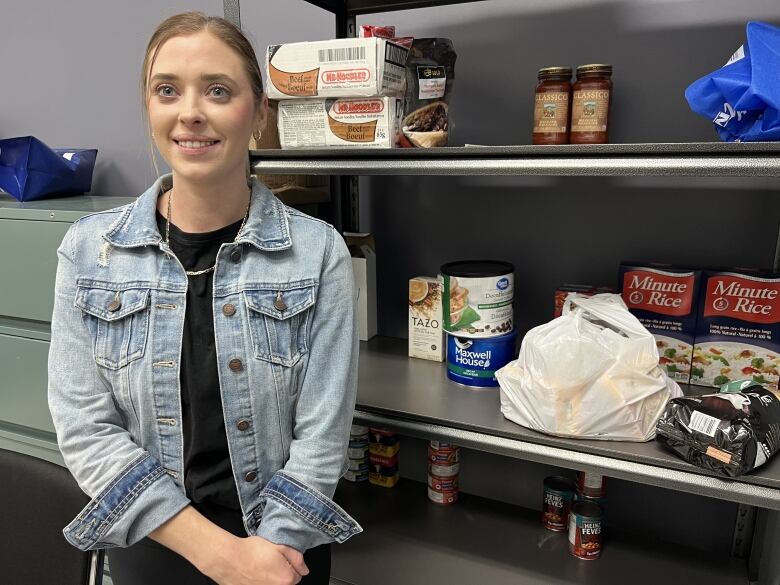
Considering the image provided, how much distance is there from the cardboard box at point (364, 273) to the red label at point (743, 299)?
0.85 metres

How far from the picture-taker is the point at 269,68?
134cm

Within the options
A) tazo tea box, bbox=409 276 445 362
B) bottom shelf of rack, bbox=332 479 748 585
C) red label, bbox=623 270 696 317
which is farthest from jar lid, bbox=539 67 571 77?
bottom shelf of rack, bbox=332 479 748 585

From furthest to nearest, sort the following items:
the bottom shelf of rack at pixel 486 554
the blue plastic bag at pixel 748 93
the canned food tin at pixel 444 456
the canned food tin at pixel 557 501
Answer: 1. the canned food tin at pixel 444 456
2. the canned food tin at pixel 557 501
3. the bottom shelf of rack at pixel 486 554
4. the blue plastic bag at pixel 748 93

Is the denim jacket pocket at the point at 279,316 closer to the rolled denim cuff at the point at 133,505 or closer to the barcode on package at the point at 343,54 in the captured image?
the rolled denim cuff at the point at 133,505

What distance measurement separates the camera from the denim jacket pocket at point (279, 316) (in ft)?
3.41

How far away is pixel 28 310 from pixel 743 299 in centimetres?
183

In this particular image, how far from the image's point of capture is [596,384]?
1133 mm

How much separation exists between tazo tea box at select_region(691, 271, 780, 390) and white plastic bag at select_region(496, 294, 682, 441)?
19cm

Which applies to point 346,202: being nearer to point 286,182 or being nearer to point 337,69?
point 286,182

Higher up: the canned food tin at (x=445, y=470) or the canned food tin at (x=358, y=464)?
the canned food tin at (x=445, y=470)

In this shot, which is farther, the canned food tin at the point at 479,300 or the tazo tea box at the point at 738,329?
the canned food tin at the point at 479,300

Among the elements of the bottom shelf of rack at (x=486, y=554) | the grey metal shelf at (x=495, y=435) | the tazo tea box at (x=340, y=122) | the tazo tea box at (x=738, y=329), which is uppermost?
the tazo tea box at (x=340, y=122)

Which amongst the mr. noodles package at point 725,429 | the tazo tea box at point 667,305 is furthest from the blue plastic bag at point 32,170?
the mr. noodles package at point 725,429

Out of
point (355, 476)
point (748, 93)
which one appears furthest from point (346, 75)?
point (355, 476)
